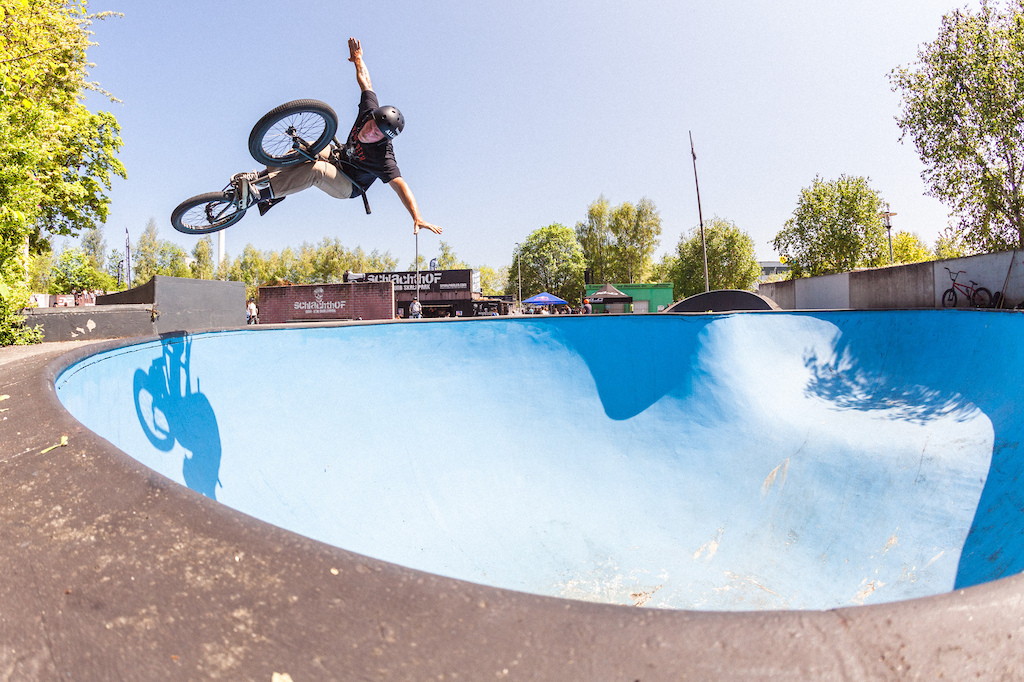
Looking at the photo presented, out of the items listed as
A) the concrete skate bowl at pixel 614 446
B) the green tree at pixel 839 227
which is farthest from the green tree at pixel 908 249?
the concrete skate bowl at pixel 614 446

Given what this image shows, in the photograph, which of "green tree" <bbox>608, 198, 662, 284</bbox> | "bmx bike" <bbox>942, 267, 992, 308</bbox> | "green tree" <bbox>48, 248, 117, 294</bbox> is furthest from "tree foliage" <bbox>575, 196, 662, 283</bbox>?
"green tree" <bbox>48, 248, 117, 294</bbox>

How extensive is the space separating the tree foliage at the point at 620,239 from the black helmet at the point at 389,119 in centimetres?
5112

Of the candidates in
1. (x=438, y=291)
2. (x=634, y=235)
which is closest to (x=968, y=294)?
(x=438, y=291)

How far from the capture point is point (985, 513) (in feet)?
11.6

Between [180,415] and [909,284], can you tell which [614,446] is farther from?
[909,284]

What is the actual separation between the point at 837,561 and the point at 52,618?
4.46 m

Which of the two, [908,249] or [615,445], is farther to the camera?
[908,249]

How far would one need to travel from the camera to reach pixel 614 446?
5121 millimetres

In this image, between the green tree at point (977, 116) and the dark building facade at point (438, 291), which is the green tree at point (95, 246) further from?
the green tree at point (977, 116)

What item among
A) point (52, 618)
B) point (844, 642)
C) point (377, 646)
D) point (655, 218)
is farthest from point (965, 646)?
point (655, 218)

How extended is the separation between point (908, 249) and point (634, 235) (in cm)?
2390

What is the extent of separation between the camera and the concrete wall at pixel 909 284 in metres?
11.4

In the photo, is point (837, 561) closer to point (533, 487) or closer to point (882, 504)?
point (882, 504)

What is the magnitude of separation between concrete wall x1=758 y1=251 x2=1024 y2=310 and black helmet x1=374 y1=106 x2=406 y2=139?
48.2 ft
